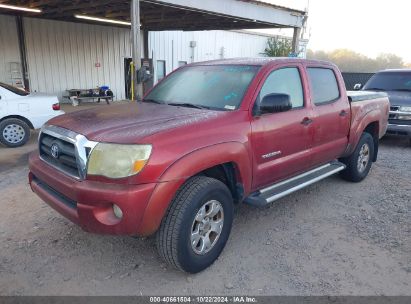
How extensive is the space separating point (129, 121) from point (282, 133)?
1.59m

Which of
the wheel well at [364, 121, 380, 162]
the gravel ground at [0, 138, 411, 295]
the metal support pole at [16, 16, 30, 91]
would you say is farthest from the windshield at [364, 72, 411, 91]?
the metal support pole at [16, 16, 30, 91]

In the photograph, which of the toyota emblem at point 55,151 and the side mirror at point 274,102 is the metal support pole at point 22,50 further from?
the side mirror at point 274,102

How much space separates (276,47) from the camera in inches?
948

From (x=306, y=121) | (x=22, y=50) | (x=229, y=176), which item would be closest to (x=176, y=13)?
(x=22, y=50)

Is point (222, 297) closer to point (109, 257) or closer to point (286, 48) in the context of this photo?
point (109, 257)

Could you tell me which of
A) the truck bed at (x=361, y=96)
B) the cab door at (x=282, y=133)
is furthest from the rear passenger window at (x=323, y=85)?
the truck bed at (x=361, y=96)

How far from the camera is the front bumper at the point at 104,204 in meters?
2.50

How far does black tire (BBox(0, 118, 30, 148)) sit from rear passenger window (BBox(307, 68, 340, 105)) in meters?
6.22

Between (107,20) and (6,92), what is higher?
(107,20)

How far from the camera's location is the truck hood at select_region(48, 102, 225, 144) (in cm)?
268

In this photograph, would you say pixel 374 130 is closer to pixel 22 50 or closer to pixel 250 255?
pixel 250 255

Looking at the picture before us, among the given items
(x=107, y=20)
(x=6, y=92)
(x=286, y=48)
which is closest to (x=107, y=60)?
(x=107, y=20)

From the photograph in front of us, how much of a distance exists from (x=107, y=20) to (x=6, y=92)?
8048mm

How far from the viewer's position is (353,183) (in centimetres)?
542
